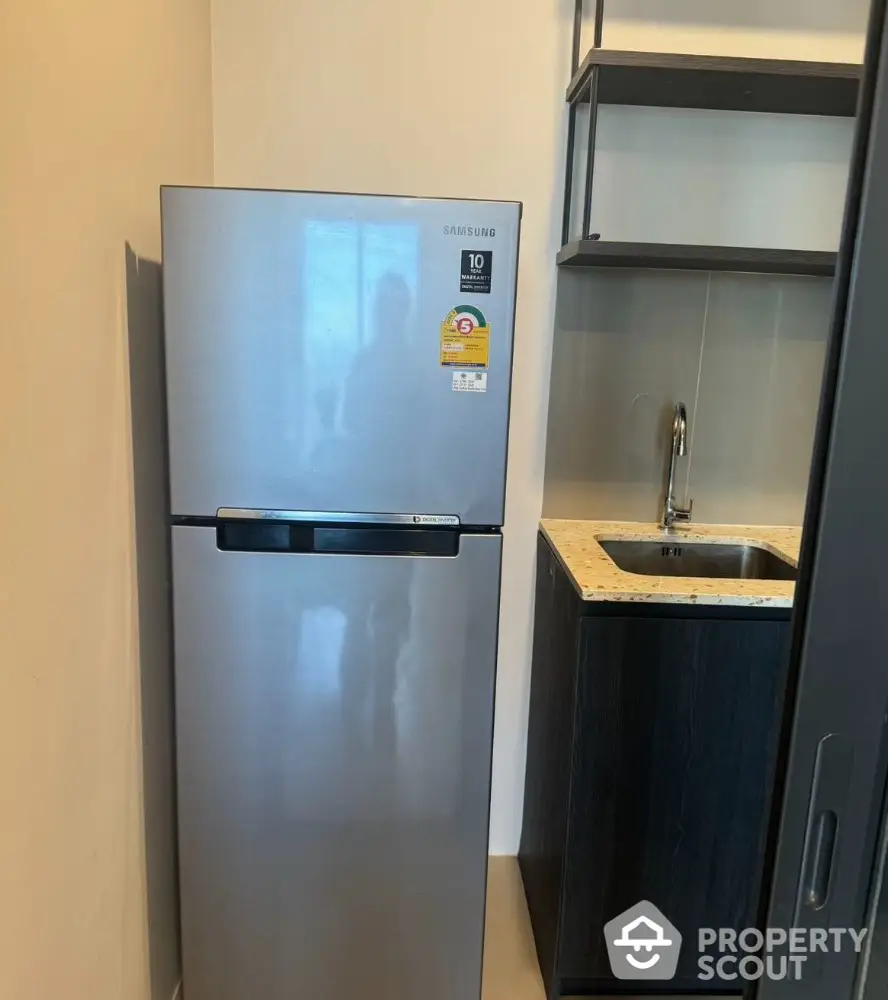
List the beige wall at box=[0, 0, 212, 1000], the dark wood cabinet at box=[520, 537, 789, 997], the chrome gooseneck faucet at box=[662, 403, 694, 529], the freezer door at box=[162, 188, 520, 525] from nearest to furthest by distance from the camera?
the beige wall at box=[0, 0, 212, 1000] → the freezer door at box=[162, 188, 520, 525] → the dark wood cabinet at box=[520, 537, 789, 997] → the chrome gooseneck faucet at box=[662, 403, 694, 529]

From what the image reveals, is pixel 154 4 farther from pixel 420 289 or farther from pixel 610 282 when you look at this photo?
pixel 610 282

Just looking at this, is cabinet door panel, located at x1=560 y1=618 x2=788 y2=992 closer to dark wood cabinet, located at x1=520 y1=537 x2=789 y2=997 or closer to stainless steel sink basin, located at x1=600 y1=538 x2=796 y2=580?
dark wood cabinet, located at x1=520 y1=537 x2=789 y2=997

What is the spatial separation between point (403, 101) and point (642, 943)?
2.07 m

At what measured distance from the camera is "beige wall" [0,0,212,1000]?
998 mm

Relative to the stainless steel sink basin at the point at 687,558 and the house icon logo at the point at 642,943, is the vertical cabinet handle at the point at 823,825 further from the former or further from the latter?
the stainless steel sink basin at the point at 687,558

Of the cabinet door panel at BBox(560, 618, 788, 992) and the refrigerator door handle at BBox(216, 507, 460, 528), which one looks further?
the cabinet door panel at BBox(560, 618, 788, 992)

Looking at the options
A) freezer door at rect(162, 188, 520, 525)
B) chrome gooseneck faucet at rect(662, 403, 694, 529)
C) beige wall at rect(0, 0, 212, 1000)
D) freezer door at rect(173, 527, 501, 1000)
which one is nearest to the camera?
beige wall at rect(0, 0, 212, 1000)

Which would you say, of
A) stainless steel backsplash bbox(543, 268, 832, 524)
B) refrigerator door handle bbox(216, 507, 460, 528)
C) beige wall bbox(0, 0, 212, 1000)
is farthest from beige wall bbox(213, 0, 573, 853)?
refrigerator door handle bbox(216, 507, 460, 528)

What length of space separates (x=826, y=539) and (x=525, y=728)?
174 centimetres

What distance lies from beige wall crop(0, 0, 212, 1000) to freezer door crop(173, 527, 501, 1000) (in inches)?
5.3

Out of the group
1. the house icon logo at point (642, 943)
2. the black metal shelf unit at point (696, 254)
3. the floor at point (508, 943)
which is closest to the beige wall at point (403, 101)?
the black metal shelf unit at point (696, 254)

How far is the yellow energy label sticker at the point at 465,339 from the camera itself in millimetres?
1465

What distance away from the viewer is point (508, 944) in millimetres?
2045

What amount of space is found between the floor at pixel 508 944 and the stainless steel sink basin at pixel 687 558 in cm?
96
